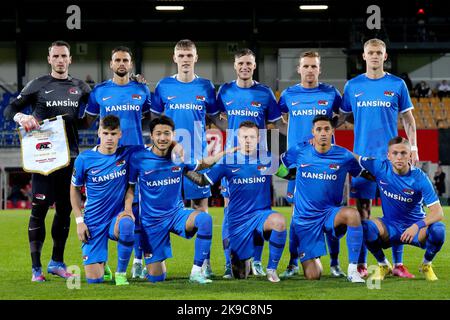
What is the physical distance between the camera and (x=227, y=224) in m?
7.78

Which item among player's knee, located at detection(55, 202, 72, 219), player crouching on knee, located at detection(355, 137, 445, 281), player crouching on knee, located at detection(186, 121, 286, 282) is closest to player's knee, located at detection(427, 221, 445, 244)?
player crouching on knee, located at detection(355, 137, 445, 281)

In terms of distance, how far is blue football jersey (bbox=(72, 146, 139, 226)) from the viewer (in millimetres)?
7305

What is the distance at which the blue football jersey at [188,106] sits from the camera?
7.99 m

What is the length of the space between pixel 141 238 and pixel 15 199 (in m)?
17.1

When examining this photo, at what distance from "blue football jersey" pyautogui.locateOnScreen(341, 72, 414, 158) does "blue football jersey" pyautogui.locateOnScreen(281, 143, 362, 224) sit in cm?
38

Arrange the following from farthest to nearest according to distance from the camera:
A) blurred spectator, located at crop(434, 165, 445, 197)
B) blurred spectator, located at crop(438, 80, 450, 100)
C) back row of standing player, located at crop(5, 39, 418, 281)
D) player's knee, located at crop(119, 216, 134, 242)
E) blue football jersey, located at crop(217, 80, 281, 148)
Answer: blurred spectator, located at crop(438, 80, 450, 100), blurred spectator, located at crop(434, 165, 445, 197), blue football jersey, located at crop(217, 80, 281, 148), back row of standing player, located at crop(5, 39, 418, 281), player's knee, located at crop(119, 216, 134, 242)

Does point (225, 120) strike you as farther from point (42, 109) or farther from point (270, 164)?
point (42, 109)

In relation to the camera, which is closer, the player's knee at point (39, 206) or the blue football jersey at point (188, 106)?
the player's knee at point (39, 206)

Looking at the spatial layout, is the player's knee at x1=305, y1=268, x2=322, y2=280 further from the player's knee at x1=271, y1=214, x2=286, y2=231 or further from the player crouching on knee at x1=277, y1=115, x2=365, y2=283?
the player's knee at x1=271, y1=214, x2=286, y2=231

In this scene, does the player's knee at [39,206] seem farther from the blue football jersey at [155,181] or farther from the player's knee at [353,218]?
the player's knee at [353,218]

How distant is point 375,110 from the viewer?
779cm

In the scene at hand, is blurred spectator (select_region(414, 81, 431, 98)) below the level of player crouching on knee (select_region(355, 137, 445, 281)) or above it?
above

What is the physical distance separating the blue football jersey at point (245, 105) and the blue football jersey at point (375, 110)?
0.84 meters

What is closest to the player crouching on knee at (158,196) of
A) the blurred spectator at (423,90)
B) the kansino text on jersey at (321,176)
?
the kansino text on jersey at (321,176)
